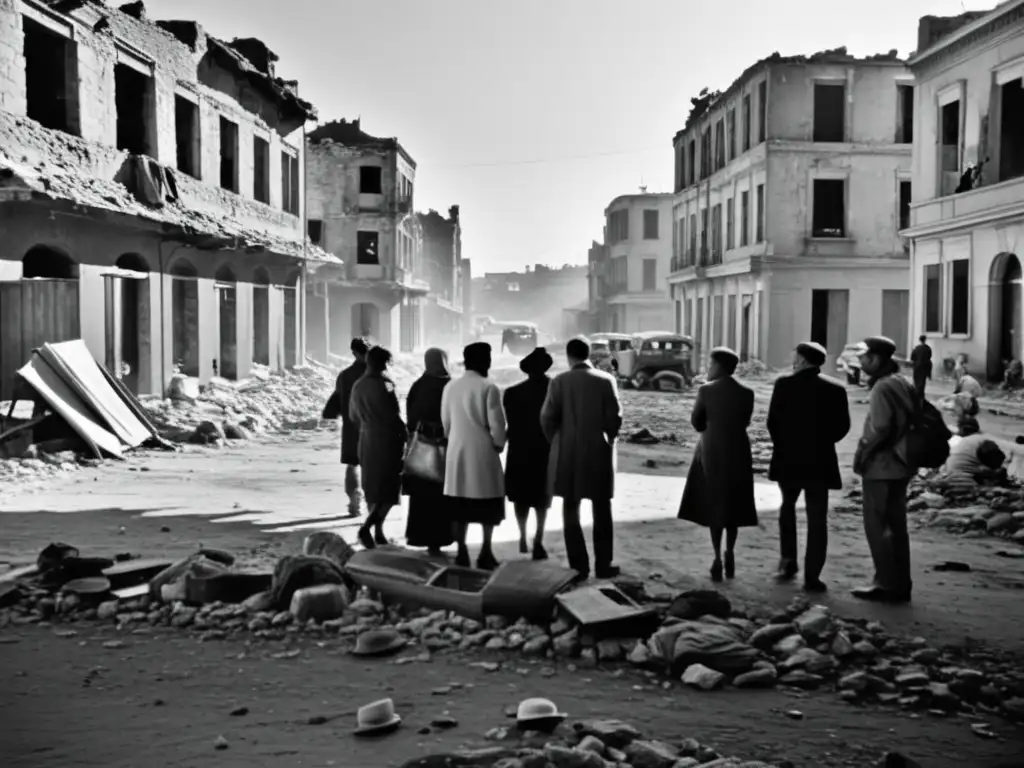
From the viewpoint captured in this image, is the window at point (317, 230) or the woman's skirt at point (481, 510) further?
the window at point (317, 230)

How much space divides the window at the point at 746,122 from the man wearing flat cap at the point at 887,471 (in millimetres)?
31579

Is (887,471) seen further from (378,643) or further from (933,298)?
(933,298)

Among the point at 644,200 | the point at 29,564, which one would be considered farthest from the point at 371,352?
the point at 644,200

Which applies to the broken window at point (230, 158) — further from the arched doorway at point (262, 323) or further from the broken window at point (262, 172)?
the arched doorway at point (262, 323)

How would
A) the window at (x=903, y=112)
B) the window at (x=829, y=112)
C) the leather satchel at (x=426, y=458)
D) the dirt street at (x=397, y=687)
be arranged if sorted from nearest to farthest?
1. the dirt street at (x=397, y=687)
2. the leather satchel at (x=426, y=458)
3. the window at (x=903, y=112)
4. the window at (x=829, y=112)

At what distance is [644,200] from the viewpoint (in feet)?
203

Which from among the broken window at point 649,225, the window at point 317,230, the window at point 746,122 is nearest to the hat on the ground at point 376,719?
the window at point 746,122

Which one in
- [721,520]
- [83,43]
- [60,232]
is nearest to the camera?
[721,520]

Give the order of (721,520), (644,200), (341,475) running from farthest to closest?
(644,200) < (341,475) < (721,520)

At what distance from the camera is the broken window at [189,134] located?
21.5 metres

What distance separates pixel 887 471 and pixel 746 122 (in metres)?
32.5

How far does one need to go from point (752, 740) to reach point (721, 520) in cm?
295

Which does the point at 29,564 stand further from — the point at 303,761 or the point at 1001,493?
the point at 1001,493

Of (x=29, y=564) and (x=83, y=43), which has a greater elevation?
(x=83, y=43)
